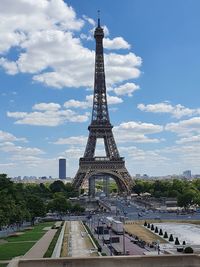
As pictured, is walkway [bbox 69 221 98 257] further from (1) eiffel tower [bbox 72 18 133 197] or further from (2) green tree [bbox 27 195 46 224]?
(1) eiffel tower [bbox 72 18 133 197]

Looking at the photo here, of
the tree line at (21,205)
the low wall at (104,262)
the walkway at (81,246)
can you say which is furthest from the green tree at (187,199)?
the low wall at (104,262)

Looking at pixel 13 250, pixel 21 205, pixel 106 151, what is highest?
pixel 106 151

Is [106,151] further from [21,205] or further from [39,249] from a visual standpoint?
[39,249]

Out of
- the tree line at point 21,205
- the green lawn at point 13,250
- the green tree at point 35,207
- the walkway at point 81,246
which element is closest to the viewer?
the green lawn at point 13,250

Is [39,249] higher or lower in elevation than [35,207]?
lower

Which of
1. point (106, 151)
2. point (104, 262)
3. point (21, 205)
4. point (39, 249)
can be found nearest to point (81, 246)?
point (39, 249)

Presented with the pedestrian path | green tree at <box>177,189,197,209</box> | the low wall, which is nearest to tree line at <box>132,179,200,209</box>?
green tree at <box>177,189,197,209</box>

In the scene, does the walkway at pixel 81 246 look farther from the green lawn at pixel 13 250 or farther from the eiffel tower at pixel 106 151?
the eiffel tower at pixel 106 151

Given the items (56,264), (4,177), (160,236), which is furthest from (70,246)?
(4,177)
